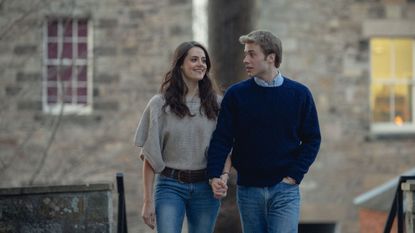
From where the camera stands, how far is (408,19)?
1833 cm

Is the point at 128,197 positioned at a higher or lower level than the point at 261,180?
lower

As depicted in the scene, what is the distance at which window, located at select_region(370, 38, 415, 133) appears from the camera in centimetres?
1852

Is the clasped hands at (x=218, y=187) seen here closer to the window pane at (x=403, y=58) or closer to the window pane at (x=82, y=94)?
the window pane at (x=82, y=94)

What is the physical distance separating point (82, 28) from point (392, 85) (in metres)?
5.80

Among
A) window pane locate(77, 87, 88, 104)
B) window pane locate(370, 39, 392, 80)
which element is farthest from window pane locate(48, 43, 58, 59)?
window pane locate(370, 39, 392, 80)

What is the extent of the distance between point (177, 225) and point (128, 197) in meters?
11.8

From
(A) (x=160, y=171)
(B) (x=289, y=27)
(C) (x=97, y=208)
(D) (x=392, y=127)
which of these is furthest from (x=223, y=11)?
(D) (x=392, y=127)

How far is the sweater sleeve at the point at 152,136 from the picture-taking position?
604cm

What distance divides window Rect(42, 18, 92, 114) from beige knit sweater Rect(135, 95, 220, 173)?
1186 cm

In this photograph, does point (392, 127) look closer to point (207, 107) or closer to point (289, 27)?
point (289, 27)

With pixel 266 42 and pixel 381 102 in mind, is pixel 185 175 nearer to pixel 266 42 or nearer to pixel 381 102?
pixel 266 42

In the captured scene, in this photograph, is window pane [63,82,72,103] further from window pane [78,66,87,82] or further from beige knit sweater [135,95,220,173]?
beige knit sweater [135,95,220,173]

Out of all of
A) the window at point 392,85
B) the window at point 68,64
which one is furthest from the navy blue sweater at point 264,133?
the window at point 392,85

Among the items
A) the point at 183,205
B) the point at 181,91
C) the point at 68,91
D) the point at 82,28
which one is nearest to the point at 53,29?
the point at 82,28
